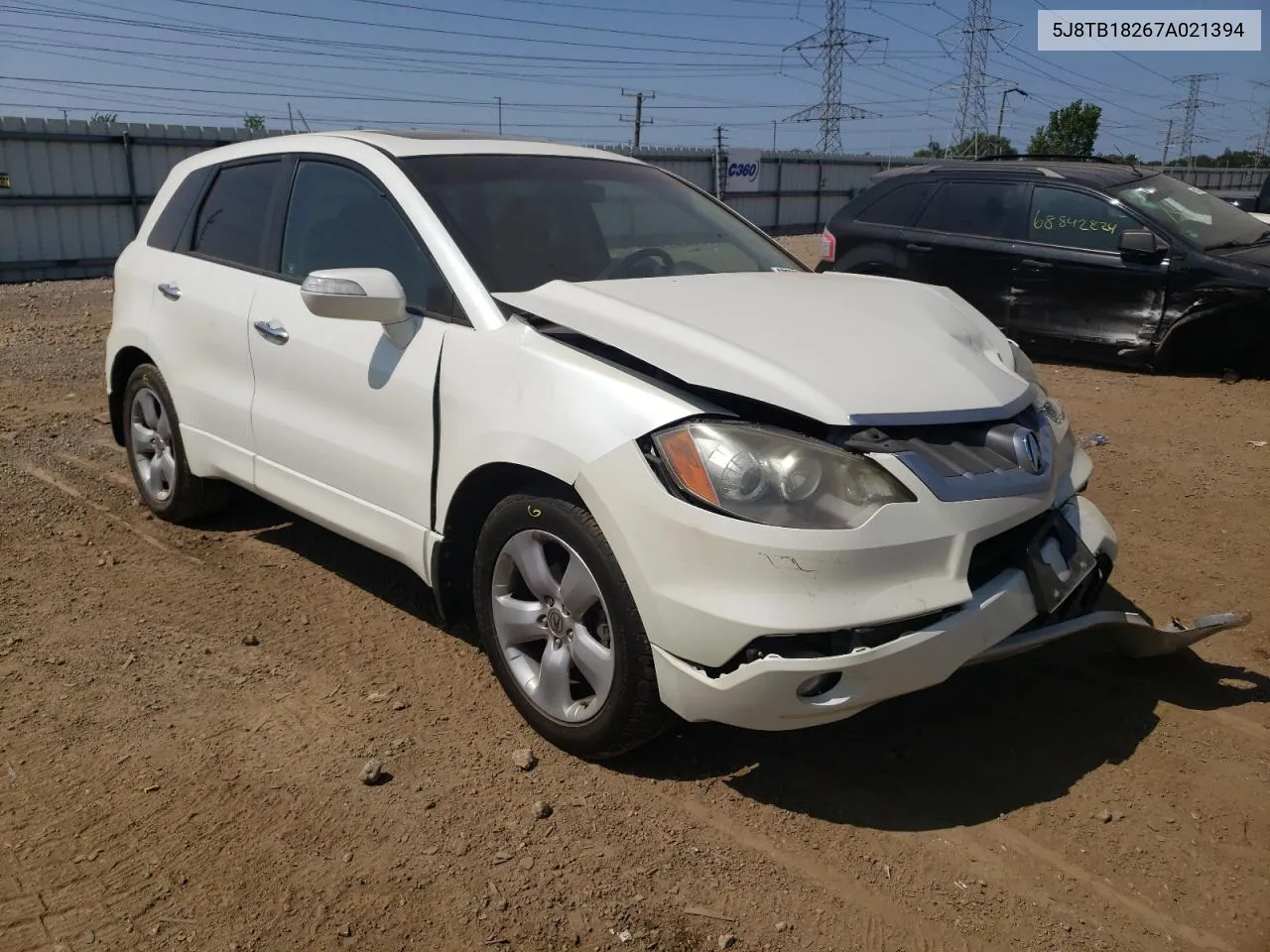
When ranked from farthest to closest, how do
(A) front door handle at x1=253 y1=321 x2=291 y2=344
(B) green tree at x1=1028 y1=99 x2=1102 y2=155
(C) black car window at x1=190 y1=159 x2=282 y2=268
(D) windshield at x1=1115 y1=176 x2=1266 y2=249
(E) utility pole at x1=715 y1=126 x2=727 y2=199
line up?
1. (B) green tree at x1=1028 y1=99 x2=1102 y2=155
2. (E) utility pole at x1=715 y1=126 x2=727 y2=199
3. (D) windshield at x1=1115 y1=176 x2=1266 y2=249
4. (C) black car window at x1=190 y1=159 x2=282 y2=268
5. (A) front door handle at x1=253 y1=321 x2=291 y2=344

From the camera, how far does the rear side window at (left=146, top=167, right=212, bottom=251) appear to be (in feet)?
16.0

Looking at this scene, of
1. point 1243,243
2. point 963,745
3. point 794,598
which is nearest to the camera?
point 794,598

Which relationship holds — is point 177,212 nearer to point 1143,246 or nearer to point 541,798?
point 541,798

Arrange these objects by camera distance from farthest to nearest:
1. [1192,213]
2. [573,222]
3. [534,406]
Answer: [1192,213] < [573,222] < [534,406]

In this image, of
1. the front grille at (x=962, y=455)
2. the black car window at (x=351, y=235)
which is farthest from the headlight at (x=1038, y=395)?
the black car window at (x=351, y=235)

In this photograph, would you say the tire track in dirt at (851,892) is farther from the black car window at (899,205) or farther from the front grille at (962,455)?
the black car window at (899,205)

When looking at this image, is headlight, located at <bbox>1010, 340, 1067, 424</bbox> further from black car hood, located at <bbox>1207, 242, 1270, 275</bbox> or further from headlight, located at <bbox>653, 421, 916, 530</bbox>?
black car hood, located at <bbox>1207, 242, 1270, 275</bbox>

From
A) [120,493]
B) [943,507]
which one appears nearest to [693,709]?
[943,507]

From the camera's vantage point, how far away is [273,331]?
406 cm

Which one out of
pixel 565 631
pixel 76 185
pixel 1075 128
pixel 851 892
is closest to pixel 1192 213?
pixel 565 631

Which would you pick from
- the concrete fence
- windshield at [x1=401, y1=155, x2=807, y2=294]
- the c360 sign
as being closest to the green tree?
the c360 sign

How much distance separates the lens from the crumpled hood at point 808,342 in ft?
9.21

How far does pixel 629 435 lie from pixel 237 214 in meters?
2.61

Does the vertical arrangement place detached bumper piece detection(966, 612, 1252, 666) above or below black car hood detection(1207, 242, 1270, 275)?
below
